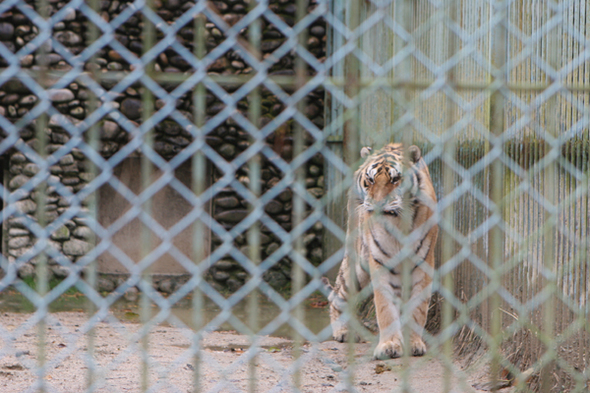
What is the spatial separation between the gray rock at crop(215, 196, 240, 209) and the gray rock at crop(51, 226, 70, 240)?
1.67 m

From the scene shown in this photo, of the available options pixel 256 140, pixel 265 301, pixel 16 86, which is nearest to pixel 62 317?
pixel 265 301

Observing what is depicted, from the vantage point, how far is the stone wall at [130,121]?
6.32 metres

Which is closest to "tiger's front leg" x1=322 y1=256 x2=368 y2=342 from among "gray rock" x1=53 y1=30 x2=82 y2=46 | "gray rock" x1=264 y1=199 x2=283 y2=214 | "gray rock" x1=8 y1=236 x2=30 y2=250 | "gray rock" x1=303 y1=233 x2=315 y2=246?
"gray rock" x1=303 y1=233 x2=315 y2=246

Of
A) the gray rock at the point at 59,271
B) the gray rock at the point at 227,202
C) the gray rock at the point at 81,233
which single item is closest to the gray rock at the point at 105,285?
the gray rock at the point at 59,271

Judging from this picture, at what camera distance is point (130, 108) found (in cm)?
655

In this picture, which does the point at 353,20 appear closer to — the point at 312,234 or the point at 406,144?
the point at 406,144

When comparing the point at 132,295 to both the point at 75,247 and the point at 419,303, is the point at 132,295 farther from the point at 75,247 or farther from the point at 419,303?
the point at 419,303

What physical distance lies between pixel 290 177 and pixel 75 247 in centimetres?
556

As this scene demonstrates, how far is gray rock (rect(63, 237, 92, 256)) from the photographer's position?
21.1 feet

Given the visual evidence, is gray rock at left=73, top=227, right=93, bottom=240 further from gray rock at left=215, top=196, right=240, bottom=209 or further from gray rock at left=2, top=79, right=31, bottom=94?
gray rock at left=2, top=79, right=31, bottom=94

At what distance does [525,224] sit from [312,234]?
4087 mm

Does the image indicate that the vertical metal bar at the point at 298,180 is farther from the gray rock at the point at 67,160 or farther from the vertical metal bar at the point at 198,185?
the gray rock at the point at 67,160

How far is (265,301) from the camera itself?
6.29 metres

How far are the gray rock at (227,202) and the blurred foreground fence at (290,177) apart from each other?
31 millimetres
